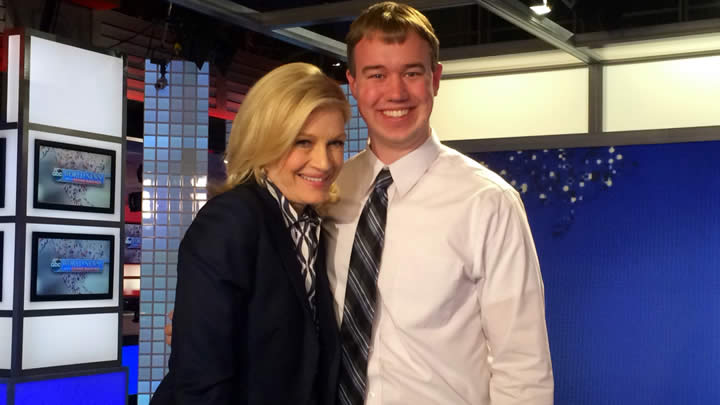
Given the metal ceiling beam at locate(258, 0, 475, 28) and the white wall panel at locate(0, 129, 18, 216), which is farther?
the white wall panel at locate(0, 129, 18, 216)

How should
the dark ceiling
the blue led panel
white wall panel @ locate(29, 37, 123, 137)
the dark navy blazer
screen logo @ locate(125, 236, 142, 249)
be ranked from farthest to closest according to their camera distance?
screen logo @ locate(125, 236, 142, 249) < white wall panel @ locate(29, 37, 123, 137) < the blue led panel < the dark ceiling < the dark navy blazer

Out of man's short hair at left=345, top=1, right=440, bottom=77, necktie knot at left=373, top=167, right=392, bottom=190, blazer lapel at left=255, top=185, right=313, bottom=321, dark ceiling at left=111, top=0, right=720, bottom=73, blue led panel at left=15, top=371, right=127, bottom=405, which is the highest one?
dark ceiling at left=111, top=0, right=720, bottom=73

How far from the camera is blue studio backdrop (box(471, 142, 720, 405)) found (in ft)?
11.1

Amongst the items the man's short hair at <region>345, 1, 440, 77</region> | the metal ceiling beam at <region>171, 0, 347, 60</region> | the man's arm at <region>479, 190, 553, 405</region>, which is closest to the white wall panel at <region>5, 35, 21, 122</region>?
the metal ceiling beam at <region>171, 0, 347, 60</region>

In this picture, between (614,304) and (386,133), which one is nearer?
(386,133)

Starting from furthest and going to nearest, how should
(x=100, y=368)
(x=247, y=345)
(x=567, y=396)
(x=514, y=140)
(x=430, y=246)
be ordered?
(x=100, y=368) → (x=514, y=140) → (x=567, y=396) → (x=430, y=246) → (x=247, y=345)

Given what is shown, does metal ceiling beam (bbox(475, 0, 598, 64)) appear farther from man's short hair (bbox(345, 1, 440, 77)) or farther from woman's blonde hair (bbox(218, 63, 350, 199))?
woman's blonde hair (bbox(218, 63, 350, 199))

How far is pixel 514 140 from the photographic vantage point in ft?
12.4

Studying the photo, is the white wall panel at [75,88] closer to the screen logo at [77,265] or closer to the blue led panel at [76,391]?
the screen logo at [77,265]

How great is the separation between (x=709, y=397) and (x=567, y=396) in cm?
52

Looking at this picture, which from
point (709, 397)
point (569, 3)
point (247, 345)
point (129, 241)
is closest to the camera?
point (247, 345)

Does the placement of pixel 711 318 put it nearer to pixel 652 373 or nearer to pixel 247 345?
pixel 652 373

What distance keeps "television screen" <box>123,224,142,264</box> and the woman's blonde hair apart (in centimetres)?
959

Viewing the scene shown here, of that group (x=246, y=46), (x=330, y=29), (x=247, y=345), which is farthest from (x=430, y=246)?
(x=246, y=46)
